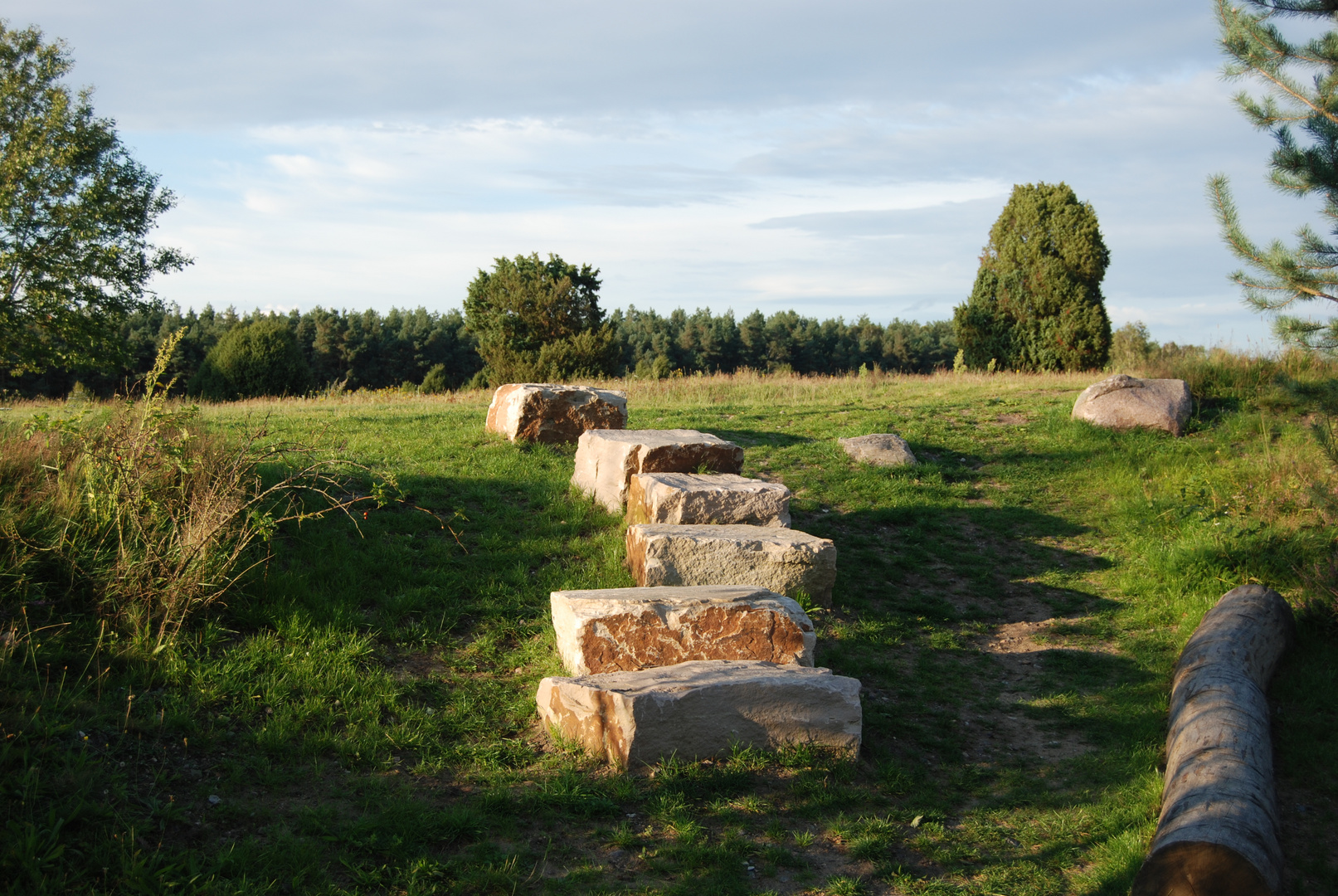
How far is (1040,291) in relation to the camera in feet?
69.7

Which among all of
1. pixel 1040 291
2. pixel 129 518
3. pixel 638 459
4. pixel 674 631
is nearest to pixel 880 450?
pixel 638 459

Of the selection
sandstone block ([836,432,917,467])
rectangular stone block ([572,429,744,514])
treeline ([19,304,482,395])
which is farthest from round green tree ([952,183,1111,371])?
treeline ([19,304,482,395])

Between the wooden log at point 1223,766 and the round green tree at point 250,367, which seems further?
the round green tree at point 250,367

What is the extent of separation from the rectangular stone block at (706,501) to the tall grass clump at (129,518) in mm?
2599

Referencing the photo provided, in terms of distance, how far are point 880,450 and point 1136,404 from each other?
3.75 meters

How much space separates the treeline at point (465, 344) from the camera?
127 ft

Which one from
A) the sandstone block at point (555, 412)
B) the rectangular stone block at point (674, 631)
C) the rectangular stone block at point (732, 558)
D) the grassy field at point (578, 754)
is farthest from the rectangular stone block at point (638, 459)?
the rectangular stone block at point (674, 631)

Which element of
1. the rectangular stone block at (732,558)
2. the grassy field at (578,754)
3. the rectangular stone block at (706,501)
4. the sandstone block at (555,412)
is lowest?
the grassy field at (578,754)

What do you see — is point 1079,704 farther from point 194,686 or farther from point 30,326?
point 30,326

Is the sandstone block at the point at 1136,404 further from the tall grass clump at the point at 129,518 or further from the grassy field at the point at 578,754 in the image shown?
the tall grass clump at the point at 129,518

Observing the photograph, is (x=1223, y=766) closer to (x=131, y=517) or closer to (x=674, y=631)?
(x=674, y=631)

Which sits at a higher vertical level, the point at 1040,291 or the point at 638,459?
the point at 1040,291

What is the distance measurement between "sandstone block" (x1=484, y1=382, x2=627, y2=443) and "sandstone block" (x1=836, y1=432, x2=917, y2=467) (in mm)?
2758

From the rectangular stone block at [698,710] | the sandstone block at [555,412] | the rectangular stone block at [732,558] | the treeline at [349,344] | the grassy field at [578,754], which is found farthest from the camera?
the treeline at [349,344]
